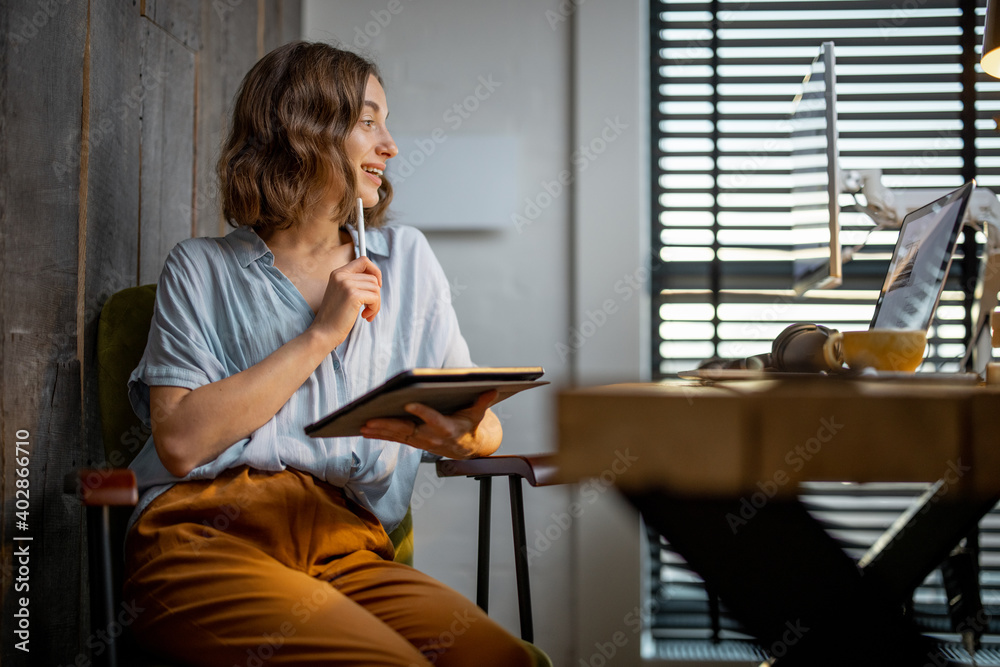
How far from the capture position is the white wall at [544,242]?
2119 millimetres

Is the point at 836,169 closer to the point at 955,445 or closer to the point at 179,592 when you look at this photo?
the point at 955,445

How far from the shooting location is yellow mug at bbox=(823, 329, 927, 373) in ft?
3.03

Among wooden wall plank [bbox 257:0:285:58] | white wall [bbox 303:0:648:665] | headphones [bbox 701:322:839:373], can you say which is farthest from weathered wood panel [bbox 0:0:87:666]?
headphones [bbox 701:322:839:373]

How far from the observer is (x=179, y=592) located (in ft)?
3.29

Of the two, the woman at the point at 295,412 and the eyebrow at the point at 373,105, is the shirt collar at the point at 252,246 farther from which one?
the eyebrow at the point at 373,105

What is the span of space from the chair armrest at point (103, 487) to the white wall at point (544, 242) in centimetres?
123

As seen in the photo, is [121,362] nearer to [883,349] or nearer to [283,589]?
[283,589]

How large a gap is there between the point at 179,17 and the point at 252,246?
0.73 metres

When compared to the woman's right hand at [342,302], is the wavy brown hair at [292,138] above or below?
above

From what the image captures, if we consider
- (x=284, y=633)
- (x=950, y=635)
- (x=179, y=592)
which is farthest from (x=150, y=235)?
(x=950, y=635)

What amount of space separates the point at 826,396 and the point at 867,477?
72 millimetres

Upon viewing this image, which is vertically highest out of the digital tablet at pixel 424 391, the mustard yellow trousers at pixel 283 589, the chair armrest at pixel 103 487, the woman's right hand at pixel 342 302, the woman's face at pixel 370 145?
the woman's face at pixel 370 145

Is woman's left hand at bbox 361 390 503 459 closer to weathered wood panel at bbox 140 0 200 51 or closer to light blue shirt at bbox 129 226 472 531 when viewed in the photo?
light blue shirt at bbox 129 226 472 531

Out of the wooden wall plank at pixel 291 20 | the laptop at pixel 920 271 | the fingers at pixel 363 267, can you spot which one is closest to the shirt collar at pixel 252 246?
the fingers at pixel 363 267
